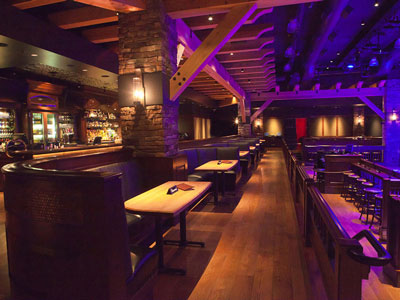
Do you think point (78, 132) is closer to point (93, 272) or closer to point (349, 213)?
point (349, 213)

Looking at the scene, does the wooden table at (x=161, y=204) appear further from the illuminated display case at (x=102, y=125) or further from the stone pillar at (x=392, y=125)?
the stone pillar at (x=392, y=125)

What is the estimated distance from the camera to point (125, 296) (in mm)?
1860

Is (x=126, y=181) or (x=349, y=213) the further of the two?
(x=349, y=213)

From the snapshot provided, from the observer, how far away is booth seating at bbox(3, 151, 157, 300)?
1.74m

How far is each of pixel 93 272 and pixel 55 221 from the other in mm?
395

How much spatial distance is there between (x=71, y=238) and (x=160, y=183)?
2854 mm

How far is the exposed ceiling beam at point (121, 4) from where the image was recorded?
13.5 feet

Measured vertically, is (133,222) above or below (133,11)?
below

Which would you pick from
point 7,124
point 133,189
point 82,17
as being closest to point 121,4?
point 82,17

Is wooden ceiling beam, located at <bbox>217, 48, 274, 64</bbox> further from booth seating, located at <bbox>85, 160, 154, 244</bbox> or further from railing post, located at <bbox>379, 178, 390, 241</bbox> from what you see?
booth seating, located at <bbox>85, 160, 154, 244</bbox>

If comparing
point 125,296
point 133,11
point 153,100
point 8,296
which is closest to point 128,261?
point 125,296

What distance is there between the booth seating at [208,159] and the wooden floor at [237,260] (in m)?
1.24

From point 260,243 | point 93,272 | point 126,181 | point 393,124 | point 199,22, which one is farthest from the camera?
point 393,124

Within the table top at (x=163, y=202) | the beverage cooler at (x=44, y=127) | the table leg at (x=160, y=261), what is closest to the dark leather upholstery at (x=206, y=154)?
the table top at (x=163, y=202)
